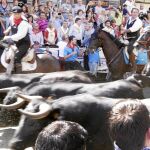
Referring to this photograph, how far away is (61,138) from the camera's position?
2082 millimetres

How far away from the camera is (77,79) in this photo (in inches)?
286

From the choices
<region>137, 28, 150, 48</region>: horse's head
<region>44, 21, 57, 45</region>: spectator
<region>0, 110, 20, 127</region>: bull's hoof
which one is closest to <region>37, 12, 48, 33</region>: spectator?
<region>44, 21, 57, 45</region>: spectator

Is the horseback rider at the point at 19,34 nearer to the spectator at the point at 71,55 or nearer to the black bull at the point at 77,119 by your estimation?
the spectator at the point at 71,55

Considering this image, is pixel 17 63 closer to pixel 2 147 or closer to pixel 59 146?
pixel 2 147

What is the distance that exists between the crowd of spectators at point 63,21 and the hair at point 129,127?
31.4ft

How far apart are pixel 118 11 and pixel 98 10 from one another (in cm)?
80

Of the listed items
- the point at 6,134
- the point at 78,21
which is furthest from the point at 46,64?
the point at 6,134

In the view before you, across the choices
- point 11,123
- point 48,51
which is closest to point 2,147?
point 11,123

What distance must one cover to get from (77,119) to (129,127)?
7.63 feet

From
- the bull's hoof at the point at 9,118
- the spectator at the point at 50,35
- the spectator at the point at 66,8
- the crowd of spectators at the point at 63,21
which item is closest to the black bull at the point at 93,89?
the bull's hoof at the point at 9,118

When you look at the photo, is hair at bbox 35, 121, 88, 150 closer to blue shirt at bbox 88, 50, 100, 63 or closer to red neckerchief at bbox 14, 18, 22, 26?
red neckerchief at bbox 14, 18, 22, 26

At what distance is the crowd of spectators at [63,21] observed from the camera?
1231cm

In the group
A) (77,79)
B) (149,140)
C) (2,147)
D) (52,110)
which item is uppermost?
(149,140)

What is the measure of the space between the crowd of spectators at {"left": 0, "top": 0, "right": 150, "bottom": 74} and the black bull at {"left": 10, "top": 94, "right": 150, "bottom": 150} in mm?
7287
